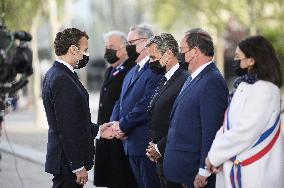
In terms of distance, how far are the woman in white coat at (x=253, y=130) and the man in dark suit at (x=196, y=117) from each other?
0.56 meters

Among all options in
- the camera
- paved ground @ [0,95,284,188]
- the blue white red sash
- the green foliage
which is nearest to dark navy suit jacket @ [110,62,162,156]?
the camera

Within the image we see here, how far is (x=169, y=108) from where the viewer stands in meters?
8.53

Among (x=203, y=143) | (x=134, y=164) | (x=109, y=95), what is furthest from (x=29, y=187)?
(x=203, y=143)

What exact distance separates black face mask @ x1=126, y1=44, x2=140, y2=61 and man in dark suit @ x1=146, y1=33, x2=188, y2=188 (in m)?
1.87

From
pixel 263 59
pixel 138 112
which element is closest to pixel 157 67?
pixel 138 112

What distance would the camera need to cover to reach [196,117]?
759cm

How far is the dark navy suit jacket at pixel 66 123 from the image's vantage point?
775cm

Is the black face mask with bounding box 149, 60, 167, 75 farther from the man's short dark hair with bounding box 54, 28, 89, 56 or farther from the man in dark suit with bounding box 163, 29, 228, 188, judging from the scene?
the man's short dark hair with bounding box 54, 28, 89, 56

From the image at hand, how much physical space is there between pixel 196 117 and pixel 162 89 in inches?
45.9

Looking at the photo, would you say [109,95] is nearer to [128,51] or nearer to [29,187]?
[128,51]

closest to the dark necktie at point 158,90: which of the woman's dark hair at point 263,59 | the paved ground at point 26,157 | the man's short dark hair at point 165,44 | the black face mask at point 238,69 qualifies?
the man's short dark hair at point 165,44

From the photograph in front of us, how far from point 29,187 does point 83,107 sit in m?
5.35

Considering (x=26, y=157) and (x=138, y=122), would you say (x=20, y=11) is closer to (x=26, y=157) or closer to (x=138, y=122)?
(x=26, y=157)

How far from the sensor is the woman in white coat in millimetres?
6602
